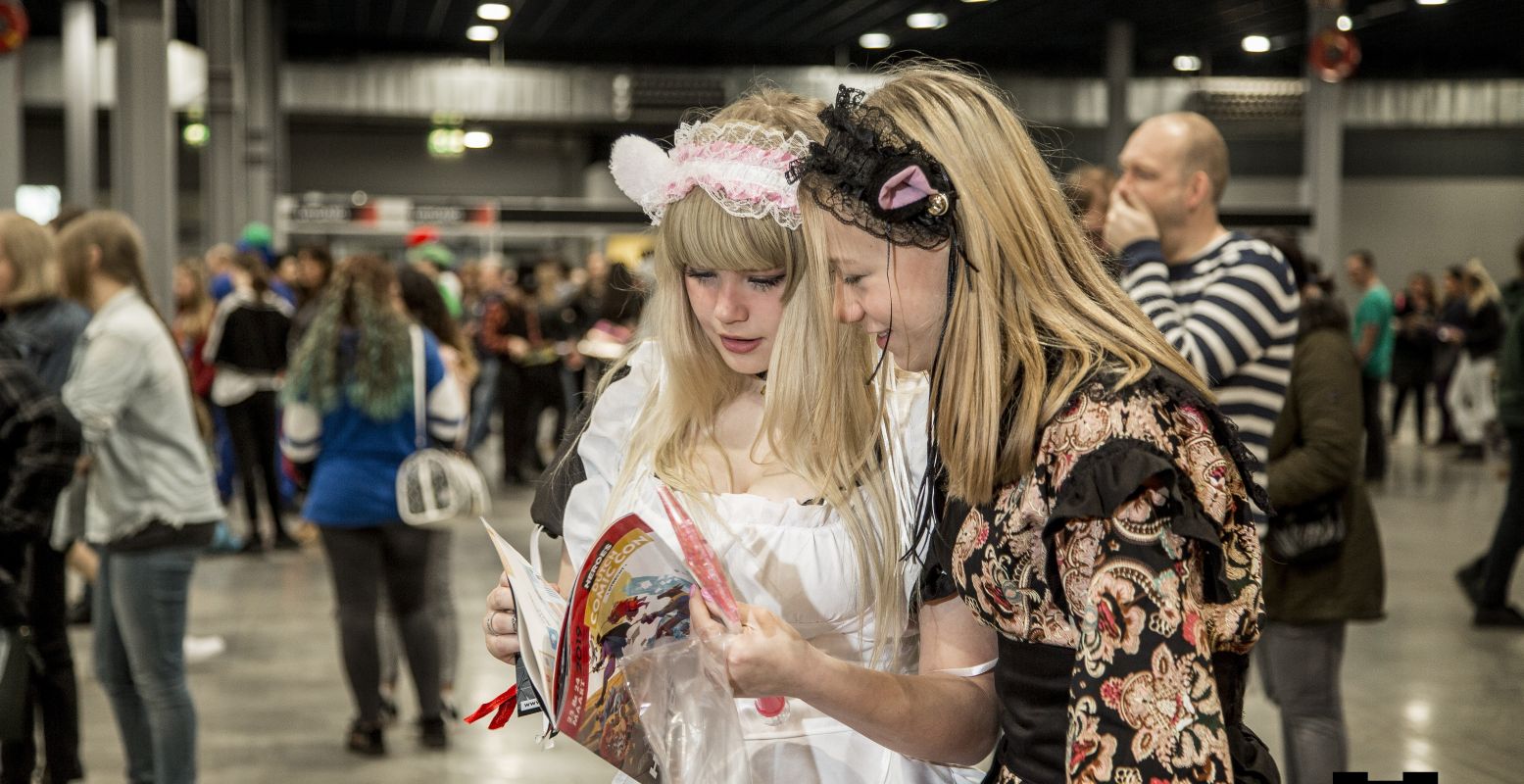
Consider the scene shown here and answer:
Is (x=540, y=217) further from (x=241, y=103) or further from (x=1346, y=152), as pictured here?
(x=1346, y=152)

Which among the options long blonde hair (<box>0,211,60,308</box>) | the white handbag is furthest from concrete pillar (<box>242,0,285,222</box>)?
long blonde hair (<box>0,211,60,308</box>)

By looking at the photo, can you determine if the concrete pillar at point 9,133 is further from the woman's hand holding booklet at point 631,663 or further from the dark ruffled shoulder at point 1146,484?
the dark ruffled shoulder at point 1146,484

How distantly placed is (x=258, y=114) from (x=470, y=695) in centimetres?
1264

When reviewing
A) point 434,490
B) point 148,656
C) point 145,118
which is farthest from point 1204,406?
point 145,118

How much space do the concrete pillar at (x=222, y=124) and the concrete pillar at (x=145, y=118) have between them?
4626mm

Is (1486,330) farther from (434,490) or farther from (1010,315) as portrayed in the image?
(1010,315)

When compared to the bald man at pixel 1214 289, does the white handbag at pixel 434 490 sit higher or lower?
lower

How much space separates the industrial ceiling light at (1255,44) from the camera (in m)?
18.9

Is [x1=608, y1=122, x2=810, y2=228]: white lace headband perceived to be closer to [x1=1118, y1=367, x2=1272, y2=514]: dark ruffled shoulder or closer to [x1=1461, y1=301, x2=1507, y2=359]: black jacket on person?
[x1=1118, y1=367, x2=1272, y2=514]: dark ruffled shoulder

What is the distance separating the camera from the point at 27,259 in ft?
13.8

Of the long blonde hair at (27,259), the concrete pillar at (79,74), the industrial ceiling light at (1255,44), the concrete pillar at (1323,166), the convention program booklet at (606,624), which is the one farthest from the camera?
the industrial ceiling light at (1255,44)

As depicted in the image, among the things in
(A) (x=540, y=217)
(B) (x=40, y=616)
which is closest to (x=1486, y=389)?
(A) (x=540, y=217)

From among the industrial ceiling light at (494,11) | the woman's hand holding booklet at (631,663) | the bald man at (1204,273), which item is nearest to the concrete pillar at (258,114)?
the industrial ceiling light at (494,11)

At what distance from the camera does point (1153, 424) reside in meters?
1.30
